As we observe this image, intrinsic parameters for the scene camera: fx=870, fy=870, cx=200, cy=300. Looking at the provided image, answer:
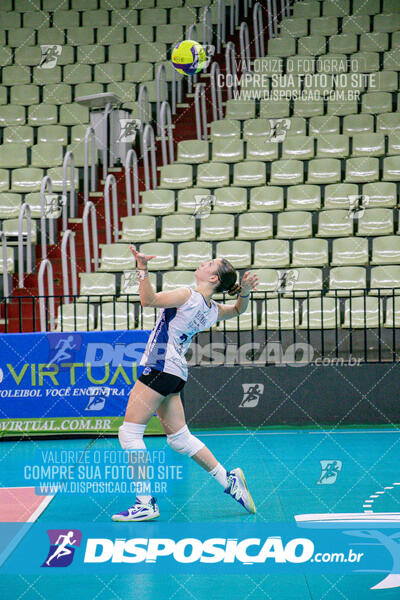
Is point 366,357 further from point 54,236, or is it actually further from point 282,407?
point 54,236

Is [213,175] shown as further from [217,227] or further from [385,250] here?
[385,250]

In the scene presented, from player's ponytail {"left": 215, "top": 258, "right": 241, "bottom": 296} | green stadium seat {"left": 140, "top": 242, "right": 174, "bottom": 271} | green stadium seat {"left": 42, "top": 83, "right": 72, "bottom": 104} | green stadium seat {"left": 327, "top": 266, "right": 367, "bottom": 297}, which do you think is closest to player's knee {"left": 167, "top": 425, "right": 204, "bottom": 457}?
player's ponytail {"left": 215, "top": 258, "right": 241, "bottom": 296}

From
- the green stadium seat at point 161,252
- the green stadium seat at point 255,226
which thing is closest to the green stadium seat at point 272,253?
the green stadium seat at point 255,226

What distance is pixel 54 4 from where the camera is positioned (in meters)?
19.8

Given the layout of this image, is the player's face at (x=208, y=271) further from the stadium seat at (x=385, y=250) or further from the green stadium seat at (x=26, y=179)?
the green stadium seat at (x=26, y=179)

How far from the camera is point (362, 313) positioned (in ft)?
38.3

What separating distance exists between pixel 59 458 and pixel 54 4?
13.5m

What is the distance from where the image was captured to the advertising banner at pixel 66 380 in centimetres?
1071

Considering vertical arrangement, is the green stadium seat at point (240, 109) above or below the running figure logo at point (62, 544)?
above

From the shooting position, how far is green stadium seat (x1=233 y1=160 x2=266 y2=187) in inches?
561

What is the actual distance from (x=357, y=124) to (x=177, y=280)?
5102 millimetres

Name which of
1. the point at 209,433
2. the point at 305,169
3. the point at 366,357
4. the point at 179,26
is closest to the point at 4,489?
the point at 209,433

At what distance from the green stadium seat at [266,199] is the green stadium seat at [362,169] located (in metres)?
1.22

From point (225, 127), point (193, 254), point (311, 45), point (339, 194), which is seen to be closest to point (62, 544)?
point (193, 254)
